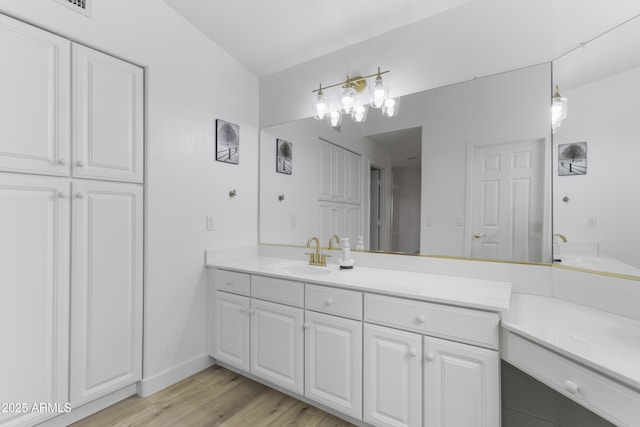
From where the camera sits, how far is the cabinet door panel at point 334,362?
1594 mm

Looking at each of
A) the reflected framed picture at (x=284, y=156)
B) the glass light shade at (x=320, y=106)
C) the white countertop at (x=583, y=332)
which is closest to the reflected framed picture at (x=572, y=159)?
the white countertop at (x=583, y=332)

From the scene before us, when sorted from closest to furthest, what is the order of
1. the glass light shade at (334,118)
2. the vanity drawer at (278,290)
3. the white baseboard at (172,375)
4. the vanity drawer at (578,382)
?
the vanity drawer at (578,382), the vanity drawer at (278,290), the white baseboard at (172,375), the glass light shade at (334,118)

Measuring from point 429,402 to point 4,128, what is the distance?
2.40 m

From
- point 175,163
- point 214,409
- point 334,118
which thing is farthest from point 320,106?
point 214,409

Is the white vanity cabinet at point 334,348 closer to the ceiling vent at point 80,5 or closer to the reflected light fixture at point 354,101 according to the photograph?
the reflected light fixture at point 354,101

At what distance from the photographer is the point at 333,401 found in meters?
1.67

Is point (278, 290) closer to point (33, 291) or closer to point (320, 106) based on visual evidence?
point (33, 291)

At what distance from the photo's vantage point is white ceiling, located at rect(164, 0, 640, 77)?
149cm

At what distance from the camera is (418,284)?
163 centimetres

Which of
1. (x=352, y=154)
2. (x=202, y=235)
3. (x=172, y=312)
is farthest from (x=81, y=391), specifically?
(x=352, y=154)

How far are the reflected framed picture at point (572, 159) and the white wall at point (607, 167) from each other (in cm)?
2

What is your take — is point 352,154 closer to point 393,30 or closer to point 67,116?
point 393,30

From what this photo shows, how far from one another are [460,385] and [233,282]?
152 cm

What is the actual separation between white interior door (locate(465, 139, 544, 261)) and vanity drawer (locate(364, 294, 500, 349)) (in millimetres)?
566
